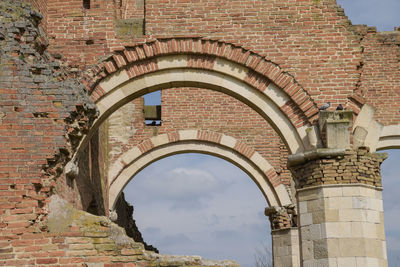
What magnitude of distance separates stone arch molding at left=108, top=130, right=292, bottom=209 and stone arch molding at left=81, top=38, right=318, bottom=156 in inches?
252

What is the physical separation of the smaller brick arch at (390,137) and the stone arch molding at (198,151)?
305 centimetres

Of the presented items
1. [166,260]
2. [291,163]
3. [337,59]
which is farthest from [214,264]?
[337,59]

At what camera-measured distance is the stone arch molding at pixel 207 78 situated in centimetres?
897

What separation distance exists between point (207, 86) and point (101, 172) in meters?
4.68

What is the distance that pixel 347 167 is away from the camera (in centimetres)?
843

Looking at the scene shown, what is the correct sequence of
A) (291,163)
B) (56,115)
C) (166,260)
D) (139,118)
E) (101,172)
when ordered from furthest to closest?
(139,118) → (101,172) → (291,163) → (56,115) → (166,260)

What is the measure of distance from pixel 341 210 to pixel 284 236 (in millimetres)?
6343

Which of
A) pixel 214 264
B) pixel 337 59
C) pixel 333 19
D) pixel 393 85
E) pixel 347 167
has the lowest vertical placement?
pixel 214 264

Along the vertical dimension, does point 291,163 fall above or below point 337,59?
below

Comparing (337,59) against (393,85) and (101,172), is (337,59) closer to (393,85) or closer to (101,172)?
(393,85)

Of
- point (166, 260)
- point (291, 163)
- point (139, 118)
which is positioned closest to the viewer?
point (166, 260)

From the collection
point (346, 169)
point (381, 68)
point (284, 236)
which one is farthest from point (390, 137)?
point (346, 169)

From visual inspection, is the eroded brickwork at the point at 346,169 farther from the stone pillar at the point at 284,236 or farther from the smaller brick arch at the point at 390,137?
the stone pillar at the point at 284,236

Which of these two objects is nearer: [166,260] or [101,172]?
[166,260]
